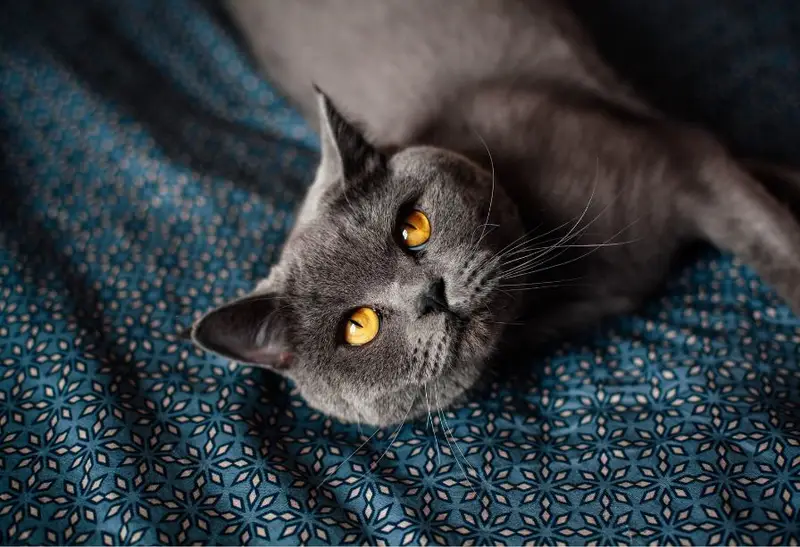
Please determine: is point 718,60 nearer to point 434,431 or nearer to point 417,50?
point 417,50

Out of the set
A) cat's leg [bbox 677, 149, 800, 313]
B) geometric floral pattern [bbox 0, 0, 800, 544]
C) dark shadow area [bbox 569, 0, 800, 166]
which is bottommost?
geometric floral pattern [bbox 0, 0, 800, 544]

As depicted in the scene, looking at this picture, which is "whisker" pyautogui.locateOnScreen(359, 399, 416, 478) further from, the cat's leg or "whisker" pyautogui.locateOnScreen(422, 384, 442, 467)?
the cat's leg

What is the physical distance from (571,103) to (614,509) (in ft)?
2.63

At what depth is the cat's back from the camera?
1.47m

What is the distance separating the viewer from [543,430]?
117cm

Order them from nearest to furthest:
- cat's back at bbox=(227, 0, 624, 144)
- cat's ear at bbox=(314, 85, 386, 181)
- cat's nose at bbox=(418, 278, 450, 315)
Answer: cat's nose at bbox=(418, 278, 450, 315), cat's ear at bbox=(314, 85, 386, 181), cat's back at bbox=(227, 0, 624, 144)

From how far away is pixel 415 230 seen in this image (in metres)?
1.08

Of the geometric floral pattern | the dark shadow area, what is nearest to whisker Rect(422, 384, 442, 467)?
the geometric floral pattern

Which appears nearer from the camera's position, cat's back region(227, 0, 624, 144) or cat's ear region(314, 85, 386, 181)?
cat's ear region(314, 85, 386, 181)

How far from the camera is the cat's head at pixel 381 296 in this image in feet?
3.35

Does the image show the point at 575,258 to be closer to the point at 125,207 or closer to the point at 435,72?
the point at 435,72

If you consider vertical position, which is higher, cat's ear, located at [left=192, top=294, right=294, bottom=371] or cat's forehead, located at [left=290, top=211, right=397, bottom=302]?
cat's forehead, located at [left=290, top=211, right=397, bottom=302]

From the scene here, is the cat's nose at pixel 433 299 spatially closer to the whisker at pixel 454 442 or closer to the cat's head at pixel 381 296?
the cat's head at pixel 381 296

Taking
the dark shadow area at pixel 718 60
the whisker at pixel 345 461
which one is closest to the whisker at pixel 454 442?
the whisker at pixel 345 461
